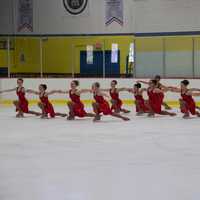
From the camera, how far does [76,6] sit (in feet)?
78.2

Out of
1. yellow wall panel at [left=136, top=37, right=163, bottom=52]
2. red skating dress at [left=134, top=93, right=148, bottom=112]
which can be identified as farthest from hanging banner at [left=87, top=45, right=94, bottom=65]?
red skating dress at [left=134, top=93, right=148, bottom=112]

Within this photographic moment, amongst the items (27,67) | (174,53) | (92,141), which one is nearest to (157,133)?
(92,141)

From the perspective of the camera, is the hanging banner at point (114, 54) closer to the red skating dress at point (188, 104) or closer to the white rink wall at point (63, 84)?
the white rink wall at point (63, 84)

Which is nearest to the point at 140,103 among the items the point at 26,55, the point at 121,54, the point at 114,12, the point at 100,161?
the point at 100,161

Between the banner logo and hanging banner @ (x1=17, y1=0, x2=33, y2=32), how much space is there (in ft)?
5.36

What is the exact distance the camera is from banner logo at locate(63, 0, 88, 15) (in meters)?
23.8

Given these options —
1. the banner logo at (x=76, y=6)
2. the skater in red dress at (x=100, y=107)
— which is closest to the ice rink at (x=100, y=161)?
the skater in red dress at (x=100, y=107)

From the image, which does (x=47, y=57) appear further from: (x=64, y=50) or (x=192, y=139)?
(x=192, y=139)

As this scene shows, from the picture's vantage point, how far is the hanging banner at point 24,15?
2439 cm

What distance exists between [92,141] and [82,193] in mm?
3780

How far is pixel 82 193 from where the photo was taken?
215 inches

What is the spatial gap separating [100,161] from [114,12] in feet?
53.4

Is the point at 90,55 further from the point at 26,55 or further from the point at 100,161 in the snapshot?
the point at 100,161

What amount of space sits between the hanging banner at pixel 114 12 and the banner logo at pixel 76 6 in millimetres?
1076
